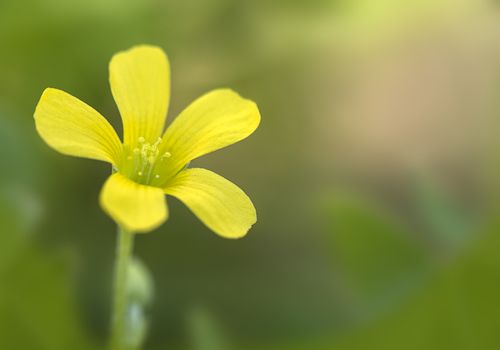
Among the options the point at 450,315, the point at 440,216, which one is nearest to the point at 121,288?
the point at 450,315

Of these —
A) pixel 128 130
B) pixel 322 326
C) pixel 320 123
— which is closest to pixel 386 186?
pixel 320 123

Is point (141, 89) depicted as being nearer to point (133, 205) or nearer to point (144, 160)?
point (144, 160)

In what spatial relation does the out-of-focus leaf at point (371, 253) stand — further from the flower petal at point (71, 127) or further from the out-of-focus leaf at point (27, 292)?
the flower petal at point (71, 127)

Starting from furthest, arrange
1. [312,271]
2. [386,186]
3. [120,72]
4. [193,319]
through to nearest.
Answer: [386,186] < [312,271] < [193,319] < [120,72]

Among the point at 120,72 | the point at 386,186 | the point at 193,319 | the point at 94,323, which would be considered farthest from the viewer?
the point at 386,186

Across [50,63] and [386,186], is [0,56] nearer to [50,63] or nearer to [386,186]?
[50,63]

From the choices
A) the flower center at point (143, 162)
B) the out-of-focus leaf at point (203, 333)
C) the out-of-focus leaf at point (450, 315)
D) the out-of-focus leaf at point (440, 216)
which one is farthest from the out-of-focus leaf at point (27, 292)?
the out-of-focus leaf at point (440, 216)
